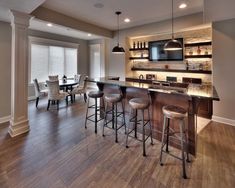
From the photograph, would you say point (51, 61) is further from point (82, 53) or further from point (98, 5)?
point (98, 5)

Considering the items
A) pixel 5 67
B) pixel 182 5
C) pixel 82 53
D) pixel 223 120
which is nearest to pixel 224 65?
pixel 223 120

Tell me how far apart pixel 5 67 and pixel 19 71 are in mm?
1243

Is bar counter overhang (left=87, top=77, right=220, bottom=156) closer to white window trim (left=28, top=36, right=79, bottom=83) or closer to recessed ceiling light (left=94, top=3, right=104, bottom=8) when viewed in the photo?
recessed ceiling light (left=94, top=3, right=104, bottom=8)

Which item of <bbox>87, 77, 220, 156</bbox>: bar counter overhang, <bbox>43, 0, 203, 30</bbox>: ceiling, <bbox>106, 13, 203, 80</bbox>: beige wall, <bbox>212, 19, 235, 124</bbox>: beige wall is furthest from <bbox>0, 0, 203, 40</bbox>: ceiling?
<bbox>87, 77, 220, 156</bbox>: bar counter overhang

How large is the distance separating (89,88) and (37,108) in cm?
383

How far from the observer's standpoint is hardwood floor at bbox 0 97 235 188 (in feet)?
6.46

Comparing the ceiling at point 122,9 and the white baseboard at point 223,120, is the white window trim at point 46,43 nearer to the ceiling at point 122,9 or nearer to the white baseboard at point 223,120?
the ceiling at point 122,9

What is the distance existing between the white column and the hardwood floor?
0.30 meters

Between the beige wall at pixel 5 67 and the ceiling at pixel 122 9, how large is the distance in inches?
51.8

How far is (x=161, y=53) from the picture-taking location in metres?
5.48

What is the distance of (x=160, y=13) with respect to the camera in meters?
4.25

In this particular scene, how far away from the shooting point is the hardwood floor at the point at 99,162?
197 cm

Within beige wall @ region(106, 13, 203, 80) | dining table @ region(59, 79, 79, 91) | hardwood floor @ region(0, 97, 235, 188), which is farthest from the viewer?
dining table @ region(59, 79, 79, 91)

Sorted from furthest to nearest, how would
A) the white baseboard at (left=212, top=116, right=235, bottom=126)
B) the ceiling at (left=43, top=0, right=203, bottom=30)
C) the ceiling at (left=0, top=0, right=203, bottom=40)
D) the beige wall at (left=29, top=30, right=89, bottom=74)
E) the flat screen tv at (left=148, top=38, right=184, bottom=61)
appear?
the beige wall at (left=29, top=30, right=89, bottom=74)
the flat screen tv at (left=148, top=38, right=184, bottom=61)
the white baseboard at (left=212, top=116, right=235, bottom=126)
the ceiling at (left=43, top=0, right=203, bottom=30)
the ceiling at (left=0, top=0, right=203, bottom=40)
